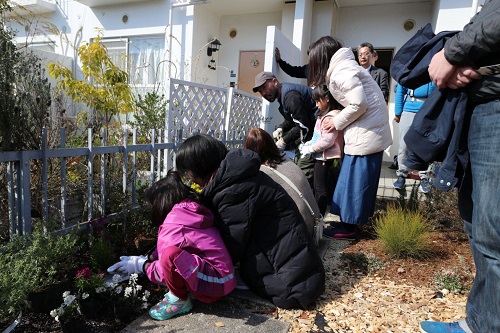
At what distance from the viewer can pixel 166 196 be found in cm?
202

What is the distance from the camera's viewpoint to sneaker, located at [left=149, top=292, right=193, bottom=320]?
188cm

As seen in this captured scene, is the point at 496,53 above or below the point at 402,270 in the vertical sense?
above

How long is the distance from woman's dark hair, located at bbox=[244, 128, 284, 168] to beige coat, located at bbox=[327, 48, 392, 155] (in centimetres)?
75

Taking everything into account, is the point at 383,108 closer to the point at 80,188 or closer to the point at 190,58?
the point at 80,188

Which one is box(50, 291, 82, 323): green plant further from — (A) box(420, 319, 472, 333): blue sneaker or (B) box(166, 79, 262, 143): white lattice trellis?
(B) box(166, 79, 262, 143): white lattice trellis

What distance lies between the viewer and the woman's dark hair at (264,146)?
265 centimetres

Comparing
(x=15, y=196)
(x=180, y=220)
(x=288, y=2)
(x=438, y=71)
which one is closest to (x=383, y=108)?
(x=438, y=71)

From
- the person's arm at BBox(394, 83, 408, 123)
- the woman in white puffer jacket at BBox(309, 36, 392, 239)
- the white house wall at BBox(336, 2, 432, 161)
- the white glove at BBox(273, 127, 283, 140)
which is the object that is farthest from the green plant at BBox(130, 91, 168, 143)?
the white house wall at BBox(336, 2, 432, 161)

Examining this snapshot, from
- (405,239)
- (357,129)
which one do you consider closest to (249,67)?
(357,129)

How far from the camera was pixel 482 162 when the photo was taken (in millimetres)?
1323

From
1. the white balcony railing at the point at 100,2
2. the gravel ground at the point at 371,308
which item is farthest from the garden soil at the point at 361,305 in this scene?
the white balcony railing at the point at 100,2

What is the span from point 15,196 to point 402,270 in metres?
2.84

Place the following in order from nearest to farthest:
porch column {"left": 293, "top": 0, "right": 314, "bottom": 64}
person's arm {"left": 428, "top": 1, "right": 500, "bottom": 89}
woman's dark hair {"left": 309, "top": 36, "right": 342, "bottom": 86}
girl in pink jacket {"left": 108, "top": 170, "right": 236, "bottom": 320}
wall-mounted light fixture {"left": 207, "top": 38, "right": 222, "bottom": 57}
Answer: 1. person's arm {"left": 428, "top": 1, "right": 500, "bottom": 89}
2. girl in pink jacket {"left": 108, "top": 170, "right": 236, "bottom": 320}
3. woman's dark hair {"left": 309, "top": 36, "right": 342, "bottom": 86}
4. porch column {"left": 293, "top": 0, "right": 314, "bottom": 64}
5. wall-mounted light fixture {"left": 207, "top": 38, "right": 222, "bottom": 57}

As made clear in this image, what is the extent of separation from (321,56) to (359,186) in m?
1.34
